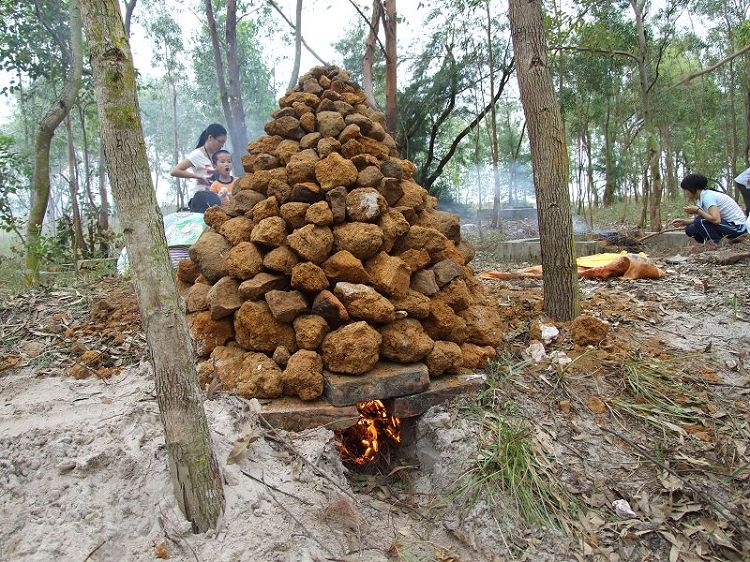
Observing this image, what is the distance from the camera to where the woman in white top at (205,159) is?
471cm

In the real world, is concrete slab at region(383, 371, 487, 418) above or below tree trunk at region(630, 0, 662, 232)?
below

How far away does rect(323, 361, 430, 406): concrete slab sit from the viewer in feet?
8.45

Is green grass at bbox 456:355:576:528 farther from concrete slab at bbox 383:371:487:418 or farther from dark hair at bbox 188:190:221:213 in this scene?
dark hair at bbox 188:190:221:213

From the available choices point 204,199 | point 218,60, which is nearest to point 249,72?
point 218,60

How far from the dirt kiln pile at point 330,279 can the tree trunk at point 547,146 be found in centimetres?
60

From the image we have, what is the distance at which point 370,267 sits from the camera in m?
2.87

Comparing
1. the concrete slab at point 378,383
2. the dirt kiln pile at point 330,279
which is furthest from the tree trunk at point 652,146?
the concrete slab at point 378,383

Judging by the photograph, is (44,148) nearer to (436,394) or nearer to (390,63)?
(390,63)

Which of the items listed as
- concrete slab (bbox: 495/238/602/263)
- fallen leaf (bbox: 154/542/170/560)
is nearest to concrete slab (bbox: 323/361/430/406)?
fallen leaf (bbox: 154/542/170/560)

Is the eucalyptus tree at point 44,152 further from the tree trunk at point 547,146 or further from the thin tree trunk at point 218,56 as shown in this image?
the tree trunk at point 547,146

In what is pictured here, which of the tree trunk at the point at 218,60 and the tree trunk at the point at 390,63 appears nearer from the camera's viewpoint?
the tree trunk at the point at 390,63

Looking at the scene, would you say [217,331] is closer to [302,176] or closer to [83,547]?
[302,176]

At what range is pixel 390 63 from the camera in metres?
6.38

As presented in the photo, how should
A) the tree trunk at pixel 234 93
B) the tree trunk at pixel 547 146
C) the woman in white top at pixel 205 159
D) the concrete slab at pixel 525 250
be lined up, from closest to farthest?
the tree trunk at pixel 547 146 < the woman in white top at pixel 205 159 < the concrete slab at pixel 525 250 < the tree trunk at pixel 234 93
